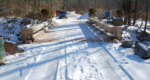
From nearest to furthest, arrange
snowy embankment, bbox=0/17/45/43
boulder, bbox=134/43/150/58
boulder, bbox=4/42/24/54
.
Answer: boulder, bbox=134/43/150/58 → boulder, bbox=4/42/24/54 → snowy embankment, bbox=0/17/45/43

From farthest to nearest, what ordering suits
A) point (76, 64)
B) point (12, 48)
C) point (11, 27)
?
point (11, 27) < point (12, 48) < point (76, 64)

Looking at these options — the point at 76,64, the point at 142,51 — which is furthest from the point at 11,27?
the point at 142,51

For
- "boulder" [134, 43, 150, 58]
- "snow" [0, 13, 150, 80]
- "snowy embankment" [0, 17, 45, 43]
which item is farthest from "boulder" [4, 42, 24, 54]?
"snowy embankment" [0, 17, 45, 43]

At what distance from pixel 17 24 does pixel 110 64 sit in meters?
16.4

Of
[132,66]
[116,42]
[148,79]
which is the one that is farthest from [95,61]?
[116,42]

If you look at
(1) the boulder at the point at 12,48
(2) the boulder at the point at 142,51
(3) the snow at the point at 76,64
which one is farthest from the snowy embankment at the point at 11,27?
(2) the boulder at the point at 142,51

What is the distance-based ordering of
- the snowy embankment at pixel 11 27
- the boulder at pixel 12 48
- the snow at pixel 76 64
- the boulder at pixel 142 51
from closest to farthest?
the snow at pixel 76 64
the boulder at pixel 142 51
the boulder at pixel 12 48
the snowy embankment at pixel 11 27

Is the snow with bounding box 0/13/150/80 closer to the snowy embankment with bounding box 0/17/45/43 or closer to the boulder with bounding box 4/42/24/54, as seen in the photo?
the boulder with bounding box 4/42/24/54

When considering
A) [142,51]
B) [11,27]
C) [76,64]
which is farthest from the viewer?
[11,27]

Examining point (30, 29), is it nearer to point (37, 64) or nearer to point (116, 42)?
point (37, 64)

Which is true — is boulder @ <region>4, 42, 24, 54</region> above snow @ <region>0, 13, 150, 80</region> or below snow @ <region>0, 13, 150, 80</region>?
above

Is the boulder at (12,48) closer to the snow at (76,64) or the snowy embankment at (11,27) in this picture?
the snow at (76,64)

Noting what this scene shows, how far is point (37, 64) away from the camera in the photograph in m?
4.66

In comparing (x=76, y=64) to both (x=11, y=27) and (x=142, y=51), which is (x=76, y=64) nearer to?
(x=142, y=51)
